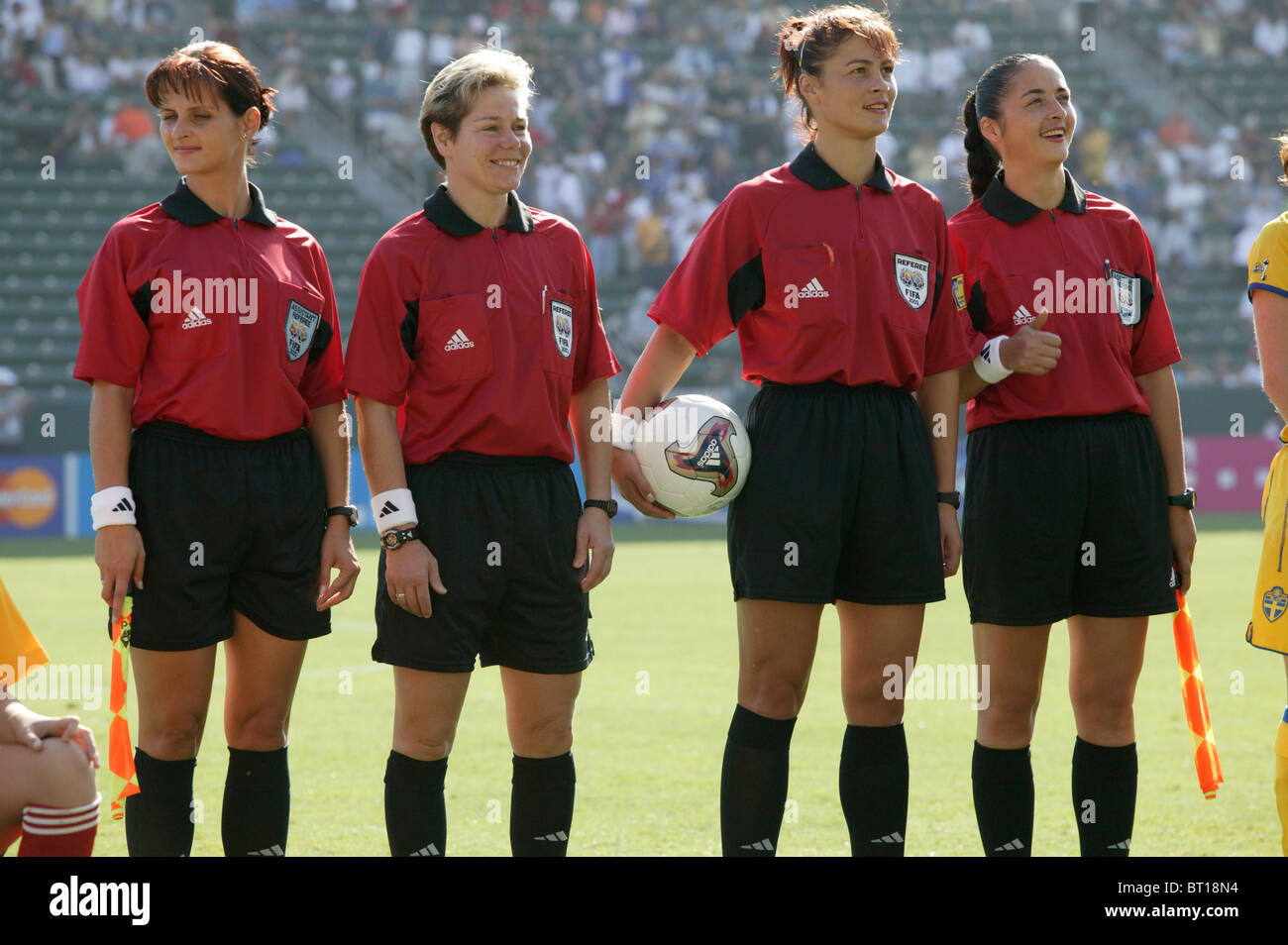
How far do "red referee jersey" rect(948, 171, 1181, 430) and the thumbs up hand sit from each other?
0.30ft

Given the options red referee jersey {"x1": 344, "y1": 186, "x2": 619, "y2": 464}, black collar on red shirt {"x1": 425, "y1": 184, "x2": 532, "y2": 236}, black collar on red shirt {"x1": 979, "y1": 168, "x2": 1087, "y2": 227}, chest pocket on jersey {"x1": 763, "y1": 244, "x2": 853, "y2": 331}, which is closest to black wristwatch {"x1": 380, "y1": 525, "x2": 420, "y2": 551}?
red referee jersey {"x1": 344, "y1": 186, "x2": 619, "y2": 464}

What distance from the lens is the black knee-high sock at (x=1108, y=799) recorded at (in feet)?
12.5

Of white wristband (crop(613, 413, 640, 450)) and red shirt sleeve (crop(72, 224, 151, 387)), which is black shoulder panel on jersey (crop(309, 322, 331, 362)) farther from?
white wristband (crop(613, 413, 640, 450))

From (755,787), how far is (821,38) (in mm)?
1907

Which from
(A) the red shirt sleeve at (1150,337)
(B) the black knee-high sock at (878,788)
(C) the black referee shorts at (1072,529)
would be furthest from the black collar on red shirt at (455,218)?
(A) the red shirt sleeve at (1150,337)

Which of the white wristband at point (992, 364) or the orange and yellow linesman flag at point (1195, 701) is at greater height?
the white wristband at point (992, 364)

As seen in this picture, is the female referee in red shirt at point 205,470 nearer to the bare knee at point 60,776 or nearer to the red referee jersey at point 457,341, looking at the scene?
the red referee jersey at point 457,341

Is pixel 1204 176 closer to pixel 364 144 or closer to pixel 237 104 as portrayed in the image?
pixel 364 144

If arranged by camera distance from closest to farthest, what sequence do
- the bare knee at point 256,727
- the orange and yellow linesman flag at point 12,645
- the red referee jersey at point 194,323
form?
the orange and yellow linesman flag at point 12,645, the red referee jersey at point 194,323, the bare knee at point 256,727

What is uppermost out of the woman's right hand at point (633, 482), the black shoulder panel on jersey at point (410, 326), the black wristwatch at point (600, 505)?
the black shoulder panel on jersey at point (410, 326)

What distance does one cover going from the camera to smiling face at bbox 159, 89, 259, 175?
3.55m

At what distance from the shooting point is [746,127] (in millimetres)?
23078

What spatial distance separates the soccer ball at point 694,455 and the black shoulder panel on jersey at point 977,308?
2.50 ft

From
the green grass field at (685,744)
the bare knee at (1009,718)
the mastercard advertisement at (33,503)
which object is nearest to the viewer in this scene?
the bare knee at (1009,718)
